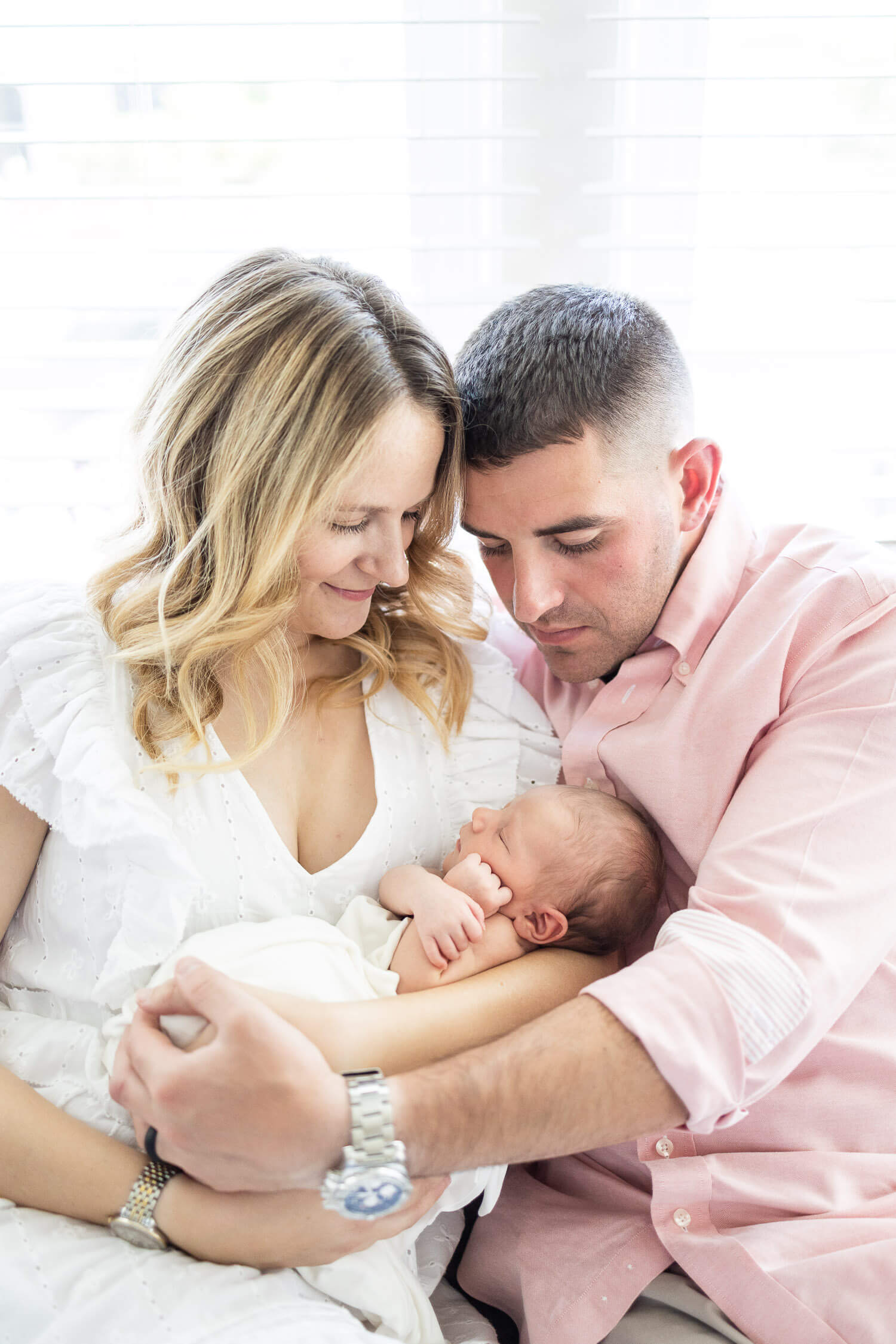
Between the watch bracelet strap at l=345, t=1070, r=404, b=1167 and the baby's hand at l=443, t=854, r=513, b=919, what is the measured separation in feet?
1.30

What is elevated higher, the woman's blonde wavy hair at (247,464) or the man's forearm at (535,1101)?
the woman's blonde wavy hair at (247,464)

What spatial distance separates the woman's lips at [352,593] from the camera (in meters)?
1.47

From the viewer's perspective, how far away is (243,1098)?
1.05 m

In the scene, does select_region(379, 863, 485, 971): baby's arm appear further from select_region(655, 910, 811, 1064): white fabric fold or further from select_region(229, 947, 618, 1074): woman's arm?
select_region(655, 910, 811, 1064): white fabric fold

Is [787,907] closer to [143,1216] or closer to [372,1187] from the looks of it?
[372,1187]

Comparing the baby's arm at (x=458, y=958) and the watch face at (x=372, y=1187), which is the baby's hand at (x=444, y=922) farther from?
the watch face at (x=372, y=1187)

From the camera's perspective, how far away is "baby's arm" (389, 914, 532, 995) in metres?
1.39

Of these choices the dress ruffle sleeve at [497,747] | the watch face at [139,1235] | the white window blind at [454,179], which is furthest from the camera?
the white window blind at [454,179]

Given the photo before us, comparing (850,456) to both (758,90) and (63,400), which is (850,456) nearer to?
(758,90)

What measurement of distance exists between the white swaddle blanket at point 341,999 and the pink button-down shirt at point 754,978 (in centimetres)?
20

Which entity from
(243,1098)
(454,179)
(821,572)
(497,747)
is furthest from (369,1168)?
(454,179)

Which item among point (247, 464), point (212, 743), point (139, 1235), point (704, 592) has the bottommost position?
point (139, 1235)

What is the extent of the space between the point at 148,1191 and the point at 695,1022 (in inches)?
26.5

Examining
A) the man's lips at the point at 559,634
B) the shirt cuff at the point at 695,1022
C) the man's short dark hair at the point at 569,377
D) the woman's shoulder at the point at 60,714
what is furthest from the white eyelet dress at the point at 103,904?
the man's short dark hair at the point at 569,377
